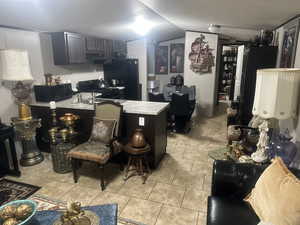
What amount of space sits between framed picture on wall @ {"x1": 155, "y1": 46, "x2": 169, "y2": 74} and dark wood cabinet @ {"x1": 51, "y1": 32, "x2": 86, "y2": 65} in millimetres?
3525

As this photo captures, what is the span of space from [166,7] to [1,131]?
2731mm

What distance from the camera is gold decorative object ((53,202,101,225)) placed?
4.36ft

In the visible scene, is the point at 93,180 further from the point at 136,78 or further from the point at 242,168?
the point at 136,78

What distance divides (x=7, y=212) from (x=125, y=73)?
4602 mm

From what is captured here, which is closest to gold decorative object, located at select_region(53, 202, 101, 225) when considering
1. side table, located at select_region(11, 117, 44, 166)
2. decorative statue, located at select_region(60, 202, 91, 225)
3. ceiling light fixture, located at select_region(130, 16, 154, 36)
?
decorative statue, located at select_region(60, 202, 91, 225)

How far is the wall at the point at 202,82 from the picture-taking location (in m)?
5.45

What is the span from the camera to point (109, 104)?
2.87m

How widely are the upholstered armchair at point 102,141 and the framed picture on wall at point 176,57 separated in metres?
4.92

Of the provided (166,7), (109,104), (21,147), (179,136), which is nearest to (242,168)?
(109,104)

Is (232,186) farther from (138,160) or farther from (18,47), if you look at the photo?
(18,47)

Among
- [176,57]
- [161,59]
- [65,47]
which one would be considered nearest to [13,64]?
[65,47]

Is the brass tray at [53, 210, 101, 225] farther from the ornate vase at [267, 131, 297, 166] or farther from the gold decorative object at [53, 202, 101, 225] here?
the ornate vase at [267, 131, 297, 166]

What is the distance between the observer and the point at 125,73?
18.4ft

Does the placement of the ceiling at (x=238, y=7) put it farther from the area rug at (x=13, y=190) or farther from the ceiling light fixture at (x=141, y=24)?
the area rug at (x=13, y=190)
